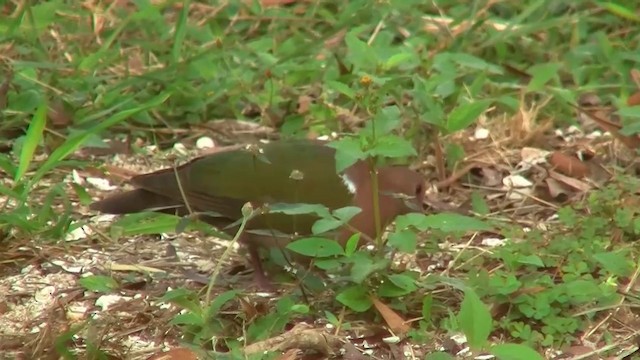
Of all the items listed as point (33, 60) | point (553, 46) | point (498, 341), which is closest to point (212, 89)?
point (33, 60)

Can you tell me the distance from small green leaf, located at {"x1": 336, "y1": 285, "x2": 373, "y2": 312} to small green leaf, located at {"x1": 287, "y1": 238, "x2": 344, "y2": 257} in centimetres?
14

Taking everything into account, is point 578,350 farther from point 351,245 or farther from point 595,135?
point 595,135

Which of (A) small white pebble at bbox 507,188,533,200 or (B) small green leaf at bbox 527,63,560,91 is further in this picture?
(B) small green leaf at bbox 527,63,560,91

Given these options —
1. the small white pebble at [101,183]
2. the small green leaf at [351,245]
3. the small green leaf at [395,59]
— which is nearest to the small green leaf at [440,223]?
the small green leaf at [351,245]

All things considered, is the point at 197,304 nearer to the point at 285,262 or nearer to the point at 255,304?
the point at 255,304

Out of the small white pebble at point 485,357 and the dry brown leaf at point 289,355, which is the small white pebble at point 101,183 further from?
the small white pebble at point 485,357

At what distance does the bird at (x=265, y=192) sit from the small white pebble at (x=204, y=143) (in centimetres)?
94

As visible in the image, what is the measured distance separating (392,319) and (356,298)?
4.6 inches

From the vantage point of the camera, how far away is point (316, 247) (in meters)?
3.32

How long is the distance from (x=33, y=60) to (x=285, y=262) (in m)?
1.80

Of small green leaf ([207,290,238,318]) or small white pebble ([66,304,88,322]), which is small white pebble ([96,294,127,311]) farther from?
small green leaf ([207,290,238,318])

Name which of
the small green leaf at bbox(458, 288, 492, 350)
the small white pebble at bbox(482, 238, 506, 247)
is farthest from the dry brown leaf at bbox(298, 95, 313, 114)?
the small green leaf at bbox(458, 288, 492, 350)

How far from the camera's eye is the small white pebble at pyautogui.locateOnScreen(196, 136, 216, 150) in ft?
16.1

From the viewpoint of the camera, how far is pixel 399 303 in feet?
11.4
